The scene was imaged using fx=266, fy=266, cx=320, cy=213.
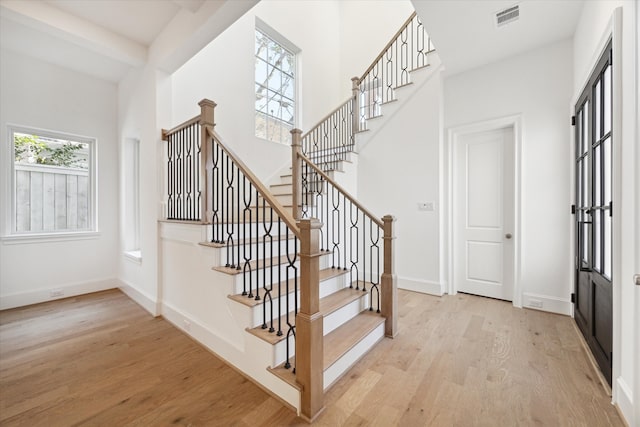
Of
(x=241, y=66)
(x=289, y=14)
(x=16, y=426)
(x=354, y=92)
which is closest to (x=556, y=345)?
(x=16, y=426)

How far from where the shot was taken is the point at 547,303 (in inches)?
120

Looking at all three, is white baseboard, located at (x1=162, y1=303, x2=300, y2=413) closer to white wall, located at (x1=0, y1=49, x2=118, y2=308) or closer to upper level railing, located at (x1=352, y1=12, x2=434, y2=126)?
white wall, located at (x1=0, y1=49, x2=118, y2=308)

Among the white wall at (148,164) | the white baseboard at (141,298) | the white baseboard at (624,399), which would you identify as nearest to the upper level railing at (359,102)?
the white wall at (148,164)

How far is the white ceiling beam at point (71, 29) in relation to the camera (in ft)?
7.59

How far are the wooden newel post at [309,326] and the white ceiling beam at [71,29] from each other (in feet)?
10.2

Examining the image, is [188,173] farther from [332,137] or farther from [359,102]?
[359,102]

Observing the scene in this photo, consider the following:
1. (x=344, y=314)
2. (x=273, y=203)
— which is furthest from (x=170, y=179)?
(x=344, y=314)

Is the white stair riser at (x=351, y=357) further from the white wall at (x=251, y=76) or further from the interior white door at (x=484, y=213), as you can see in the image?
the white wall at (x=251, y=76)

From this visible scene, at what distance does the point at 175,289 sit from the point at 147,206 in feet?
3.59

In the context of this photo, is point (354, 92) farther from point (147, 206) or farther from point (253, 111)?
point (147, 206)

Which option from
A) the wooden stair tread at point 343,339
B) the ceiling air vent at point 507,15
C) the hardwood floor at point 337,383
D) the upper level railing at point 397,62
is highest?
the upper level railing at point 397,62

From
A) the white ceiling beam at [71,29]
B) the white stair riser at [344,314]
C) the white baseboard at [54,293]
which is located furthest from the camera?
the white baseboard at [54,293]

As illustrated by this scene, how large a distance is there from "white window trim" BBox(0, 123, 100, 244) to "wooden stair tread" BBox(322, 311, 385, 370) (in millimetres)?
3843

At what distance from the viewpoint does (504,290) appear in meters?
3.42
